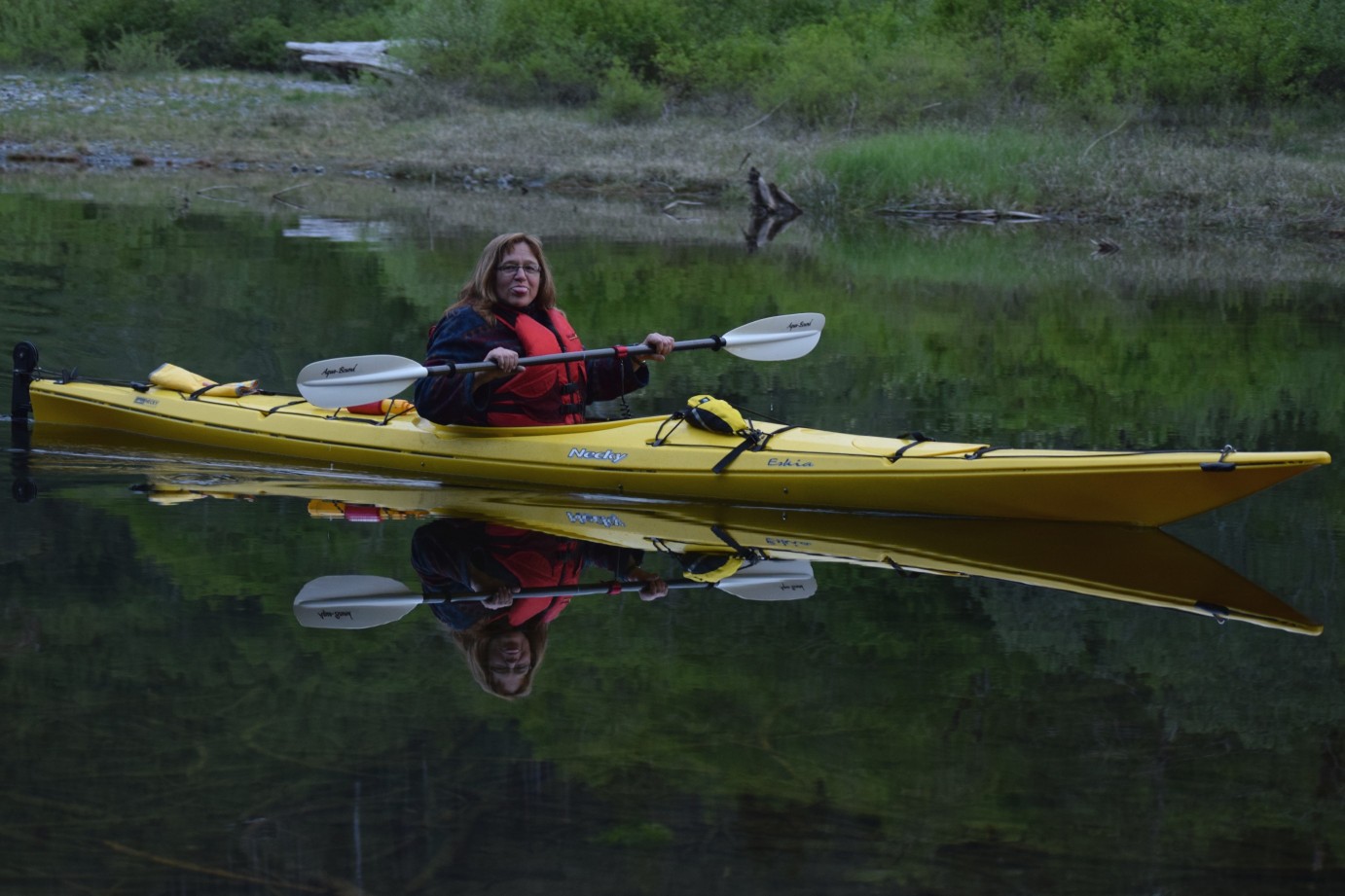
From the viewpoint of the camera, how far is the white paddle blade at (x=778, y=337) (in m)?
6.25

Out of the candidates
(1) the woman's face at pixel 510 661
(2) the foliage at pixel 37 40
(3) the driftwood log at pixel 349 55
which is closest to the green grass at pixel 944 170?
(3) the driftwood log at pixel 349 55

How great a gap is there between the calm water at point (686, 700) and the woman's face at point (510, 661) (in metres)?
0.06

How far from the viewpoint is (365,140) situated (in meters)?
23.6

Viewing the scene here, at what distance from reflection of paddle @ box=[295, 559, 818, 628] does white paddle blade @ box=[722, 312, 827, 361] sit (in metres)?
1.71

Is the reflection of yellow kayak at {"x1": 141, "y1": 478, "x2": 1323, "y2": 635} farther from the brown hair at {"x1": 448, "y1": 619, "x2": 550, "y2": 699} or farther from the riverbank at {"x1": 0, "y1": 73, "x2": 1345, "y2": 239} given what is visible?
the riverbank at {"x1": 0, "y1": 73, "x2": 1345, "y2": 239}

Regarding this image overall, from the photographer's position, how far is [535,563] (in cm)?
465

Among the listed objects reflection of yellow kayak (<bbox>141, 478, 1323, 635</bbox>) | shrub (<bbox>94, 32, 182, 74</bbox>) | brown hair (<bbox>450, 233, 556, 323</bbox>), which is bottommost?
shrub (<bbox>94, 32, 182, 74</bbox>)

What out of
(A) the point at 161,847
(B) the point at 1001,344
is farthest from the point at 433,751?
(B) the point at 1001,344

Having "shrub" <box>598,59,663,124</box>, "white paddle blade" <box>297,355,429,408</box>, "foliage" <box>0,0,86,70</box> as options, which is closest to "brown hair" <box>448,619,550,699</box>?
"white paddle blade" <box>297,355,429,408</box>

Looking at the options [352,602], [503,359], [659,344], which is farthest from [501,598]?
[659,344]

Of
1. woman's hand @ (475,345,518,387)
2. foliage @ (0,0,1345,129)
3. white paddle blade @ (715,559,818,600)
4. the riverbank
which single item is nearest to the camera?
white paddle blade @ (715,559,818,600)

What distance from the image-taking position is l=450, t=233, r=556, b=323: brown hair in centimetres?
551

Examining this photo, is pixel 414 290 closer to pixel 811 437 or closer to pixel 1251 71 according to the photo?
pixel 811 437

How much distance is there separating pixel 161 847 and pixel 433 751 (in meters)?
0.58
